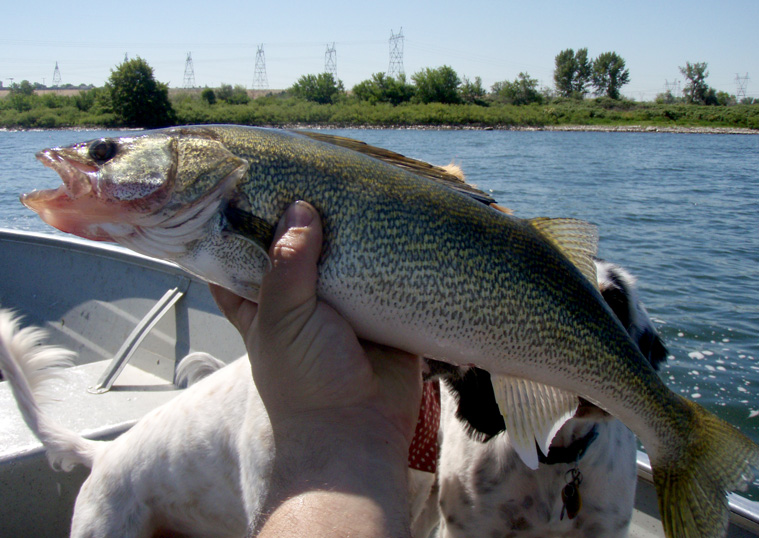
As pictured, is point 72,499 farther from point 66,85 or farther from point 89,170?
point 66,85

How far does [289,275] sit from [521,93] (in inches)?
4177

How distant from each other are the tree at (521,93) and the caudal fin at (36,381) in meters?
103

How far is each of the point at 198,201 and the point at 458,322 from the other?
882 mm

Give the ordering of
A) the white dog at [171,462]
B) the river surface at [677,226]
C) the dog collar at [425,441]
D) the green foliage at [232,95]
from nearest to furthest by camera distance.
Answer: the dog collar at [425,441] < the white dog at [171,462] < the river surface at [677,226] < the green foliage at [232,95]

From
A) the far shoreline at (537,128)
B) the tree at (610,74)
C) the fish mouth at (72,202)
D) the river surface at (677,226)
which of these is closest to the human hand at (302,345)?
the fish mouth at (72,202)

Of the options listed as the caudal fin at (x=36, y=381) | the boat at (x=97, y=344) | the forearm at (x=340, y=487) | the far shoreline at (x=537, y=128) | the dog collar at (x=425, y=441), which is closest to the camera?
the forearm at (x=340, y=487)

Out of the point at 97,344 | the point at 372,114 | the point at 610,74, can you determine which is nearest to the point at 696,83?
the point at 610,74

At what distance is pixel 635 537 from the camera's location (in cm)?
310

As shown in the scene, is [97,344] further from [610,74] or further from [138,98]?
[610,74]

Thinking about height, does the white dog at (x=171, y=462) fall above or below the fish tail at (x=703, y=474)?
below

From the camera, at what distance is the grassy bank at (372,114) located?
208ft

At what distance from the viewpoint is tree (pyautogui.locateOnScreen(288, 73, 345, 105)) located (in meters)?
92.6

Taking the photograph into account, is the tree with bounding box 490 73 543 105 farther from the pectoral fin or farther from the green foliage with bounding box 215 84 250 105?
the pectoral fin

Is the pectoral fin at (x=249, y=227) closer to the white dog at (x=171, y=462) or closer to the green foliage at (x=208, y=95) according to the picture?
the white dog at (x=171, y=462)
